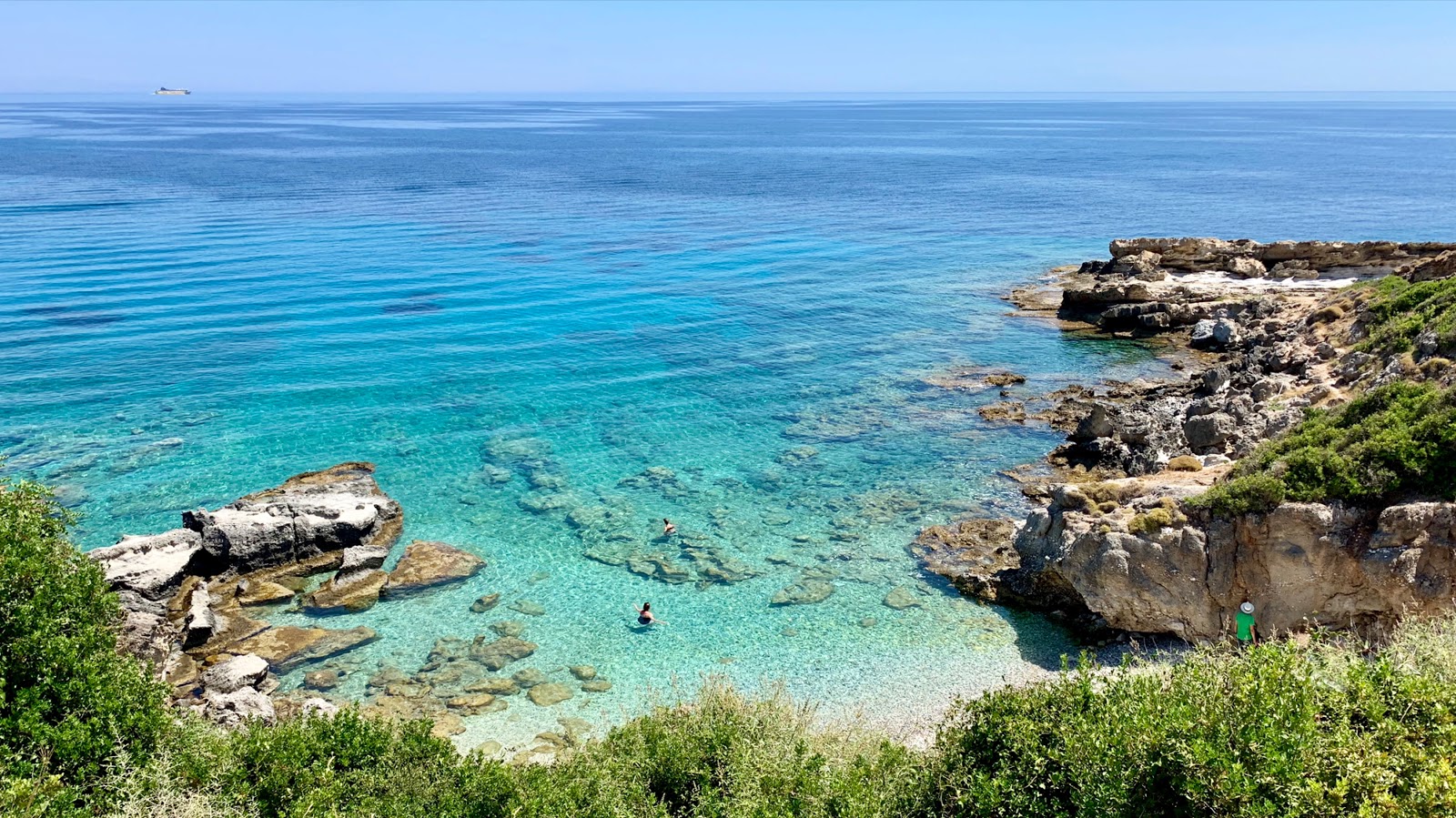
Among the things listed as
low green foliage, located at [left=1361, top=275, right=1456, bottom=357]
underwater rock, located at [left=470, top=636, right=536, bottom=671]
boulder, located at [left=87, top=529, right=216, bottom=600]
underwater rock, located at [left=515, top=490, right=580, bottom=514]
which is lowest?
underwater rock, located at [left=470, top=636, right=536, bottom=671]

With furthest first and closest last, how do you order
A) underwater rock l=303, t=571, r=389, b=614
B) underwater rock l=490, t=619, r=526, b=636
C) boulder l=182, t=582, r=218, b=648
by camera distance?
underwater rock l=303, t=571, r=389, b=614 → underwater rock l=490, t=619, r=526, b=636 → boulder l=182, t=582, r=218, b=648

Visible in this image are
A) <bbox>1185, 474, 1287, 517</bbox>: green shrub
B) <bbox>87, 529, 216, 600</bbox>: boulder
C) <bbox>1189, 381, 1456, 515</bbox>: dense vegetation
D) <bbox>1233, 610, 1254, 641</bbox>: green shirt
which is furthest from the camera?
<bbox>87, 529, 216, 600</bbox>: boulder

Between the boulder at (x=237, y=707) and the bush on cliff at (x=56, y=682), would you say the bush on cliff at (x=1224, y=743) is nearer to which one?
the bush on cliff at (x=56, y=682)

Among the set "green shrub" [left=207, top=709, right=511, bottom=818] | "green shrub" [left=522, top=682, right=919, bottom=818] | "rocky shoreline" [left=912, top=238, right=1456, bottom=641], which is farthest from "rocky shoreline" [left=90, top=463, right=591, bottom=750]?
"rocky shoreline" [left=912, top=238, right=1456, bottom=641]

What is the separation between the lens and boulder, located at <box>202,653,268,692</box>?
21734mm

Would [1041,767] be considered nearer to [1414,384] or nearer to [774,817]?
[774,817]

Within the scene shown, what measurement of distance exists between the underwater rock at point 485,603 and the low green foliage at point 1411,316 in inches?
1219

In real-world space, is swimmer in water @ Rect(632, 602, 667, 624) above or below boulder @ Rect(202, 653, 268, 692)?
below

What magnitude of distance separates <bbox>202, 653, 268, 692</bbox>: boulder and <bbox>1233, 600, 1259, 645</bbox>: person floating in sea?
24.3 meters

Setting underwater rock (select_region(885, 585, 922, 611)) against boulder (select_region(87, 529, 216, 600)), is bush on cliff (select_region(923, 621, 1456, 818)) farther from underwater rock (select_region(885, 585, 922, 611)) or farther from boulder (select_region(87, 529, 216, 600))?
boulder (select_region(87, 529, 216, 600))

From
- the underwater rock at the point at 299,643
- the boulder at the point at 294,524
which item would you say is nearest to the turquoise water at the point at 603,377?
the underwater rock at the point at 299,643

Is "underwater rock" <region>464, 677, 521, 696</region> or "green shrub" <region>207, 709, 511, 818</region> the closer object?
"green shrub" <region>207, 709, 511, 818</region>

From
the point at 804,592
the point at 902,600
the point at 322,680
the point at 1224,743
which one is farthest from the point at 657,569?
the point at 1224,743

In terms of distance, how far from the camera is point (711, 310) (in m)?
59.4
